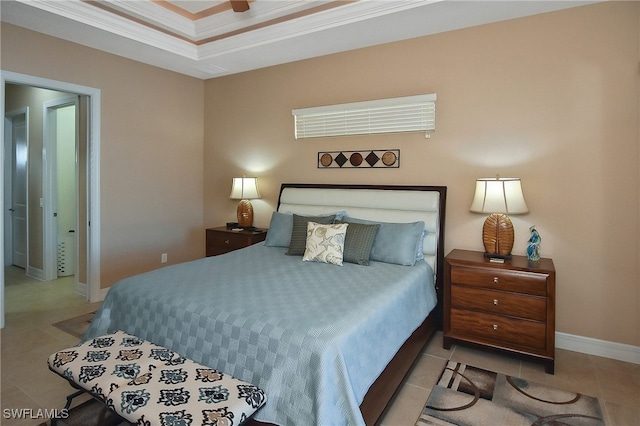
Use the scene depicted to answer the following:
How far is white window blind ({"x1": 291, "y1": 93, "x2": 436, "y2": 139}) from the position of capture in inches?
136

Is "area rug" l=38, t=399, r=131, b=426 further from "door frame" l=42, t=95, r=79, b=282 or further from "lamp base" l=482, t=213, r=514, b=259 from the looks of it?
"door frame" l=42, t=95, r=79, b=282

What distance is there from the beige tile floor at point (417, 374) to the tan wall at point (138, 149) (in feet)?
3.39

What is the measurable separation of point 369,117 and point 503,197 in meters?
1.52

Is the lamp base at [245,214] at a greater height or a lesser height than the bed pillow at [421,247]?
greater

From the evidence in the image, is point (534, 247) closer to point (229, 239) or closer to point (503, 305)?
point (503, 305)

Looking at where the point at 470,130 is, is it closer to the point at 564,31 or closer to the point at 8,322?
the point at 564,31

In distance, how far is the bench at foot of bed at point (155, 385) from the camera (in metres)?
1.41

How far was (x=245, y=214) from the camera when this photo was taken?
4430mm

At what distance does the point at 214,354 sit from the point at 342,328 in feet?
2.14

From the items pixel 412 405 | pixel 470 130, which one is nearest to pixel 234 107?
pixel 470 130

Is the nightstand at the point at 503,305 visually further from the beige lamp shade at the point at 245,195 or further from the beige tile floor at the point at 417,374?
the beige lamp shade at the point at 245,195

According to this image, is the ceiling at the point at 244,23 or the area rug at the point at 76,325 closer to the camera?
the ceiling at the point at 244,23

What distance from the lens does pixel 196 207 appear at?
16.6ft

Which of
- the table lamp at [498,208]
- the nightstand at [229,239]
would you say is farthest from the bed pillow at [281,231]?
the table lamp at [498,208]
